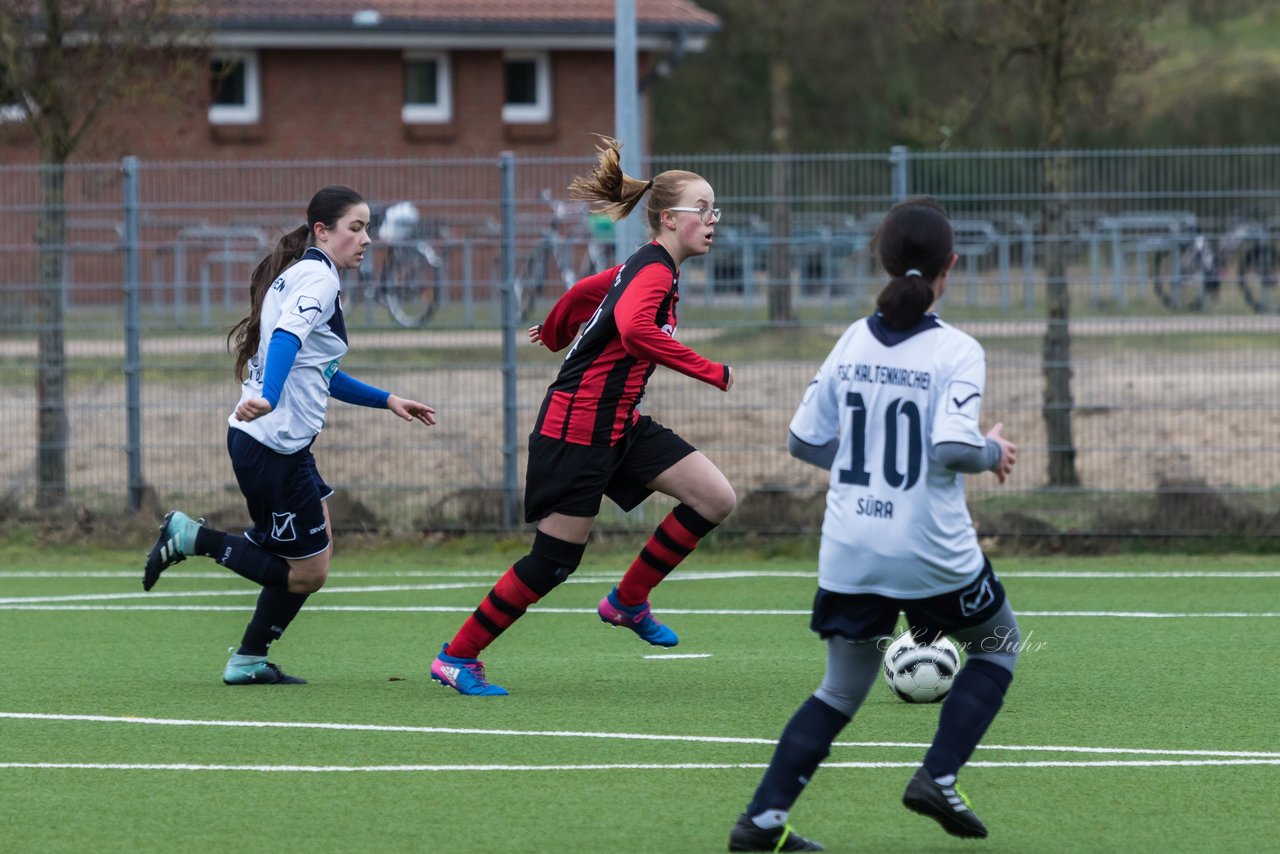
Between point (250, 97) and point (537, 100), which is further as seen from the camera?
point (537, 100)

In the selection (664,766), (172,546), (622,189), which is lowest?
(664,766)

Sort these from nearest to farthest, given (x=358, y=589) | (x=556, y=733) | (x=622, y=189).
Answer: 1. (x=556, y=733)
2. (x=622, y=189)
3. (x=358, y=589)

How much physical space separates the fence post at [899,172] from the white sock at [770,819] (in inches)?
282

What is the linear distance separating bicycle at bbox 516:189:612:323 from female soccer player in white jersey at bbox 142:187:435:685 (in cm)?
455

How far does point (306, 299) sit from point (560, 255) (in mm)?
6063

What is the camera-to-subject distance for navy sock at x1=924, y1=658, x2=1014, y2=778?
467cm

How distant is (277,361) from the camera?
263 inches

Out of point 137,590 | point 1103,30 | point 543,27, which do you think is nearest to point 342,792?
point 137,590

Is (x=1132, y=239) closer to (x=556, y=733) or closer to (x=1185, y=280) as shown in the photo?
(x=1185, y=280)

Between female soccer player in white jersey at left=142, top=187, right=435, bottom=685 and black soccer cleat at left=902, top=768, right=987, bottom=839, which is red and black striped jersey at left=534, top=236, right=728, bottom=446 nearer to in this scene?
female soccer player in white jersey at left=142, top=187, right=435, bottom=685

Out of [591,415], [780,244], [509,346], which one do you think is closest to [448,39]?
[780,244]

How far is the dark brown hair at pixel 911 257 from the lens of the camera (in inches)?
182

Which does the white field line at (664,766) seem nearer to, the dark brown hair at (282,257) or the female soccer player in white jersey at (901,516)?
the female soccer player in white jersey at (901,516)

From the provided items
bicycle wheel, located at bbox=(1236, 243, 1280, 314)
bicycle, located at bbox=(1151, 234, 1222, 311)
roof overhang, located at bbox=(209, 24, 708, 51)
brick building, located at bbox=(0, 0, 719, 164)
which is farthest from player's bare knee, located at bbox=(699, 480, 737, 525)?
roof overhang, located at bbox=(209, 24, 708, 51)
